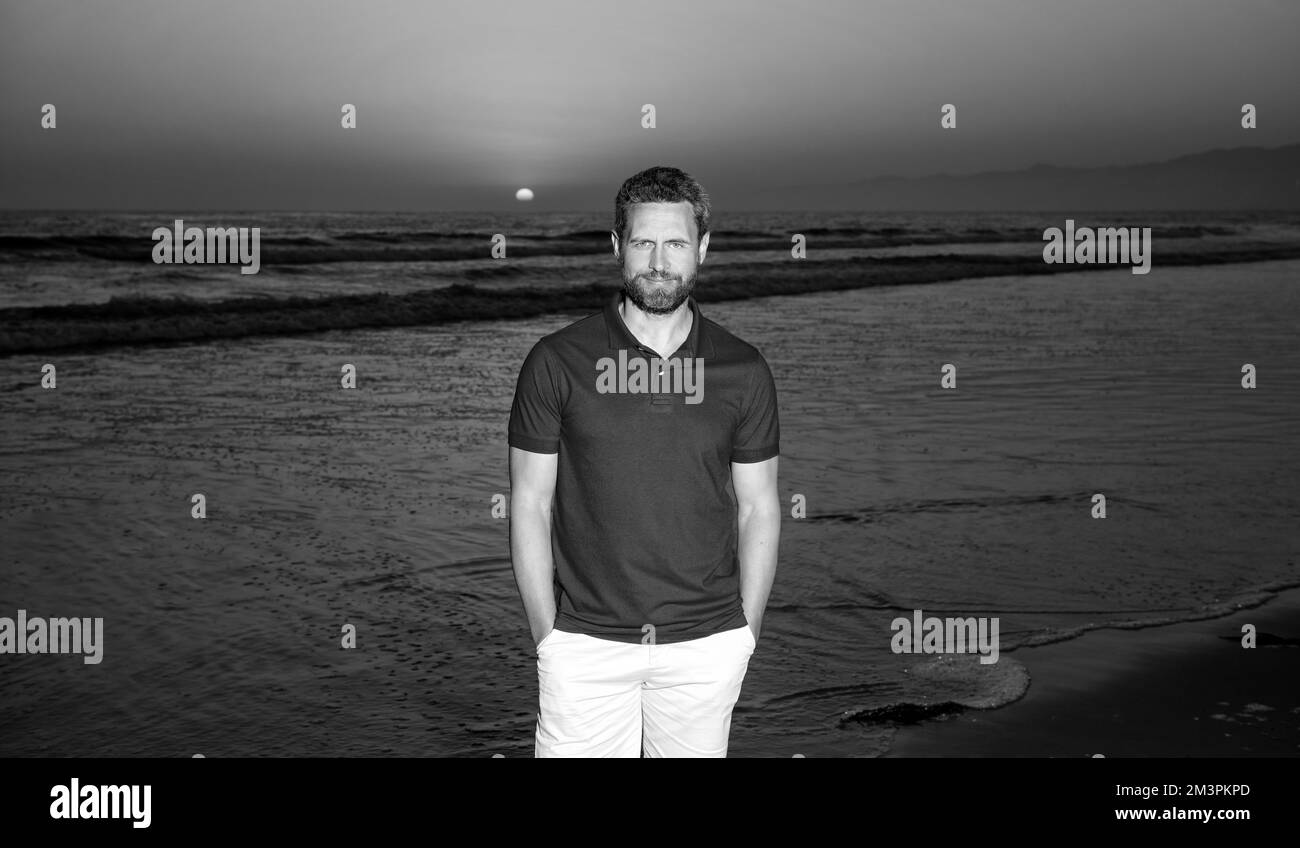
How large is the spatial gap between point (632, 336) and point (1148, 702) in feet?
9.87

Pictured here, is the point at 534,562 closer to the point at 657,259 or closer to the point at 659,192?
the point at 657,259

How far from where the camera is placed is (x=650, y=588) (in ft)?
9.73

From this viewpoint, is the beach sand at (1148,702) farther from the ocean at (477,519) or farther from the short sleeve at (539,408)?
the short sleeve at (539,408)

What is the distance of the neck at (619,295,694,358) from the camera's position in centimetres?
306

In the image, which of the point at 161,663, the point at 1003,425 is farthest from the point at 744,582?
the point at 1003,425

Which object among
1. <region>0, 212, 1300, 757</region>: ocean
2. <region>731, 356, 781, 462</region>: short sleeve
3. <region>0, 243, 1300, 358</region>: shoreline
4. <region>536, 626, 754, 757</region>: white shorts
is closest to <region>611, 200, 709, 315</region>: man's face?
<region>731, 356, 781, 462</region>: short sleeve

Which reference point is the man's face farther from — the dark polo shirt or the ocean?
the ocean

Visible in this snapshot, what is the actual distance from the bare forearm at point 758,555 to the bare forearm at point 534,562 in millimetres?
541

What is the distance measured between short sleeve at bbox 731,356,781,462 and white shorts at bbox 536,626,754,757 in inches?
18.1

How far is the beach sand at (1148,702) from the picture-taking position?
4.40 meters

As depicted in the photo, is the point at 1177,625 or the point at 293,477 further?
the point at 293,477

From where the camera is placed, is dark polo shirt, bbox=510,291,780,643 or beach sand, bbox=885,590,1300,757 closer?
dark polo shirt, bbox=510,291,780,643
